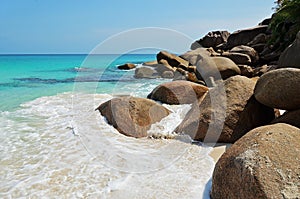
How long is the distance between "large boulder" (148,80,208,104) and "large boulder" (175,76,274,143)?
270 centimetres

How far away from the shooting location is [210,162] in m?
4.29

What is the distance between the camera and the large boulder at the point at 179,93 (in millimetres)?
8250

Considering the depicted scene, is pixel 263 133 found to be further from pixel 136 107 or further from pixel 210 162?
pixel 136 107

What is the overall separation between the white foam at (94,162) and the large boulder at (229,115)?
41cm

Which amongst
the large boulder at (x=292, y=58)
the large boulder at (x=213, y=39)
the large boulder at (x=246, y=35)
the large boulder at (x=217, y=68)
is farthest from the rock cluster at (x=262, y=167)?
the large boulder at (x=213, y=39)

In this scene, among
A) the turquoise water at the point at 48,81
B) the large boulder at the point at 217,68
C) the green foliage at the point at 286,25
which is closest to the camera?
the turquoise water at the point at 48,81

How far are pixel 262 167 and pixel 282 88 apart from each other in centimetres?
208

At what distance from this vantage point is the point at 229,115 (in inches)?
202

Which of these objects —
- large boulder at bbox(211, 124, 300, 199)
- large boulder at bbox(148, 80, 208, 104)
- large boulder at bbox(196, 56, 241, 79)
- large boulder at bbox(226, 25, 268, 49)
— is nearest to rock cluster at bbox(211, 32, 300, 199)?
large boulder at bbox(211, 124, 300, 199)

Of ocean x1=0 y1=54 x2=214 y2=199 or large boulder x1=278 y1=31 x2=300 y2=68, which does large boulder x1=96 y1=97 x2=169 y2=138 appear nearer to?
ocean x1=0 y1=54 x2=214 y2=199

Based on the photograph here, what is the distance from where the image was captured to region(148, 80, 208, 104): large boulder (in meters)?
8.25

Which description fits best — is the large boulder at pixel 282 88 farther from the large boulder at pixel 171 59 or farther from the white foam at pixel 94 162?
the large boulder at pixel 171 59

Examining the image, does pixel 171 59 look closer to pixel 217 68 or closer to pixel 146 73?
pixel 146 73

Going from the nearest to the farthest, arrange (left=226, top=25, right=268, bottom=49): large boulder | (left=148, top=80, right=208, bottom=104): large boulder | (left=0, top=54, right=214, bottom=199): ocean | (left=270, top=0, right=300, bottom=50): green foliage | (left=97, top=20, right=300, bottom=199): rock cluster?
(left=97, top=20, right=300, bottom=199): rock cluster → (left=0, top=54, right=214, bottom=199): ocean → (left=148, top=80, right=208, bottom=104): large boulder → (left=270, top=0, right=300, bottom=50): green foliage → (left=226, top=25, right=268, bottom=49): large boulder
